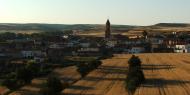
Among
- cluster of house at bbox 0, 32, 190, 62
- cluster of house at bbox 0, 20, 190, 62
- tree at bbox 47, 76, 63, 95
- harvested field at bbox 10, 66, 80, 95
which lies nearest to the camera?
tree at bbox 47, 76, 63, 95

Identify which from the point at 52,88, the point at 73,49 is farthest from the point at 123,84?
the point at 73,49

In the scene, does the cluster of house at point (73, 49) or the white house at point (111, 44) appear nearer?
the cluster of house at point (73, 49)

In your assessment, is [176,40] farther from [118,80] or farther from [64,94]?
[64,94]

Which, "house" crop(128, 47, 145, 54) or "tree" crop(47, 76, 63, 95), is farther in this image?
"house" crop(128, 47, 145, 54)

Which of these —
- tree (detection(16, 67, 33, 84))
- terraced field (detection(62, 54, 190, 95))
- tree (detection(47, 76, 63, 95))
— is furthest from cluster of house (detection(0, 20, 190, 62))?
tree (detection(47, 76, 63, 95))

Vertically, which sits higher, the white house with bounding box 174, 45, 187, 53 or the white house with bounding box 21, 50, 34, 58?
the white house with bounding box 21, 50, 34, 58

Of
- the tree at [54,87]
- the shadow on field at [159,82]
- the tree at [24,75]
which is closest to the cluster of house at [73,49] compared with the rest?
the tree at [24,75]

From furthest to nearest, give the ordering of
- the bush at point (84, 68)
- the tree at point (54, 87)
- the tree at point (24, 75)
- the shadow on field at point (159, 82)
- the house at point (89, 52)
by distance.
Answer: the house at point (89, 52) < the bush at point (84, 68) < the tree at point (24, 75) < the shadow on field at point (159, 82) < the tree at point (54, 87)

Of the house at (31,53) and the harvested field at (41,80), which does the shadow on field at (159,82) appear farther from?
the house at (31,53)

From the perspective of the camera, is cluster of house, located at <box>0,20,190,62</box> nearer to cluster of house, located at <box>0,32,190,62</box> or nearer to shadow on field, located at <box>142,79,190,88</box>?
cluster of house, located at <box>0,32,190,62</box>

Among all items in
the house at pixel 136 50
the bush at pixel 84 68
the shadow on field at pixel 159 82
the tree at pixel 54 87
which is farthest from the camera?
the house at pixel 136 50

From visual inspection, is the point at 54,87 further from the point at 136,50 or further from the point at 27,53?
the point at 136,50

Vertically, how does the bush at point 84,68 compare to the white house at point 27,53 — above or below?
above
